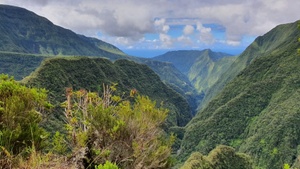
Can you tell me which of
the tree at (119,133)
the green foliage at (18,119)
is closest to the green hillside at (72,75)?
the tree at (119,133)

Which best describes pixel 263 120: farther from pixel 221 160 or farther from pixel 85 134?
pixel 85 134

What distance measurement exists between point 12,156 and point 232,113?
157 meters

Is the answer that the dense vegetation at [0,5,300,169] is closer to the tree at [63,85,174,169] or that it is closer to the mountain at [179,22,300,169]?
the tree at [63,85,174,169]

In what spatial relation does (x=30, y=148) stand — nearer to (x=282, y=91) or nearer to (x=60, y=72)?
(x=60, y=72)

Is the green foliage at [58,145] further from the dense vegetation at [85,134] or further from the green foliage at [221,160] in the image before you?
the green foliage at [221,160]

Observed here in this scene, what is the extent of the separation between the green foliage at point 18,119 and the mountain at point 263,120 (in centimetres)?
11000

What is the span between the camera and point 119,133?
9.45m

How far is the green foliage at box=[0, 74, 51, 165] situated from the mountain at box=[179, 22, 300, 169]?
110 meters

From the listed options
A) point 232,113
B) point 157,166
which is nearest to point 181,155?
point 232,113

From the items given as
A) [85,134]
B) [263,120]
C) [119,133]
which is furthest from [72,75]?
[119,133]

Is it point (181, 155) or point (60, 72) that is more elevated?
point (60, 72)

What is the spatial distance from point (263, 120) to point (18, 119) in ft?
454

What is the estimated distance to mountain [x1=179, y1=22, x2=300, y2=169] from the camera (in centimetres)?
11362

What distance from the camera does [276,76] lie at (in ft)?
530
